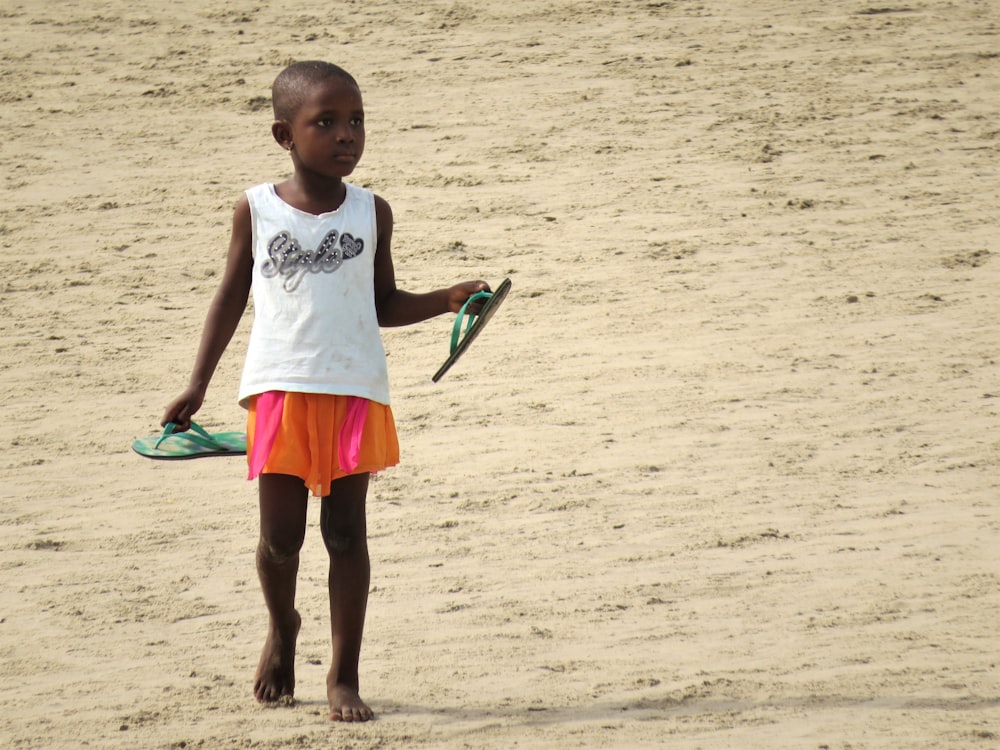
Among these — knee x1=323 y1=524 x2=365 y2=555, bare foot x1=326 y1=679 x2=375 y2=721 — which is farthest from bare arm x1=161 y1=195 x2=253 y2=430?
bare foot x1=326 y1=679 x2=375 y2=721

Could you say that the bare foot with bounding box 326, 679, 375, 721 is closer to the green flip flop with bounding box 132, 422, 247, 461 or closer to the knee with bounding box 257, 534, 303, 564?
the knee with bounding box 257, 534, 303, 564

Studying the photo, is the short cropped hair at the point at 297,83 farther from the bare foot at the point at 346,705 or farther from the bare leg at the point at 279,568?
the bare foot at the point at 346,705

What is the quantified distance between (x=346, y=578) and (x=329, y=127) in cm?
106

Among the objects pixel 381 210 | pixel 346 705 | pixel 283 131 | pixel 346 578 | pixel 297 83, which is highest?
pixel 297 83

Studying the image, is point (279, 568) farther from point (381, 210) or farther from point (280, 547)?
point (381, 210)

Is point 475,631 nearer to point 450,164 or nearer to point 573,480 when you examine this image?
point 573,480

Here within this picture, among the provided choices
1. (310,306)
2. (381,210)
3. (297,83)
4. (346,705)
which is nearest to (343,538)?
(346,705)

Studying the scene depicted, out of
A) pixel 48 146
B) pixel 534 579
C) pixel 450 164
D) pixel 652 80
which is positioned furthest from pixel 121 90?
pixel 534 579

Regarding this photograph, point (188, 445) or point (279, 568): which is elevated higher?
point (188, 445)

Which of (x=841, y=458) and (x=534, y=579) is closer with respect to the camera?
(x=534, y=579)

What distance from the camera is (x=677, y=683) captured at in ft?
11.0

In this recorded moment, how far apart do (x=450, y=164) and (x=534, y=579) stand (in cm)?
397

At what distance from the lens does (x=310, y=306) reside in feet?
9.97

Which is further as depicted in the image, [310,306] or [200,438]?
[200,438]
